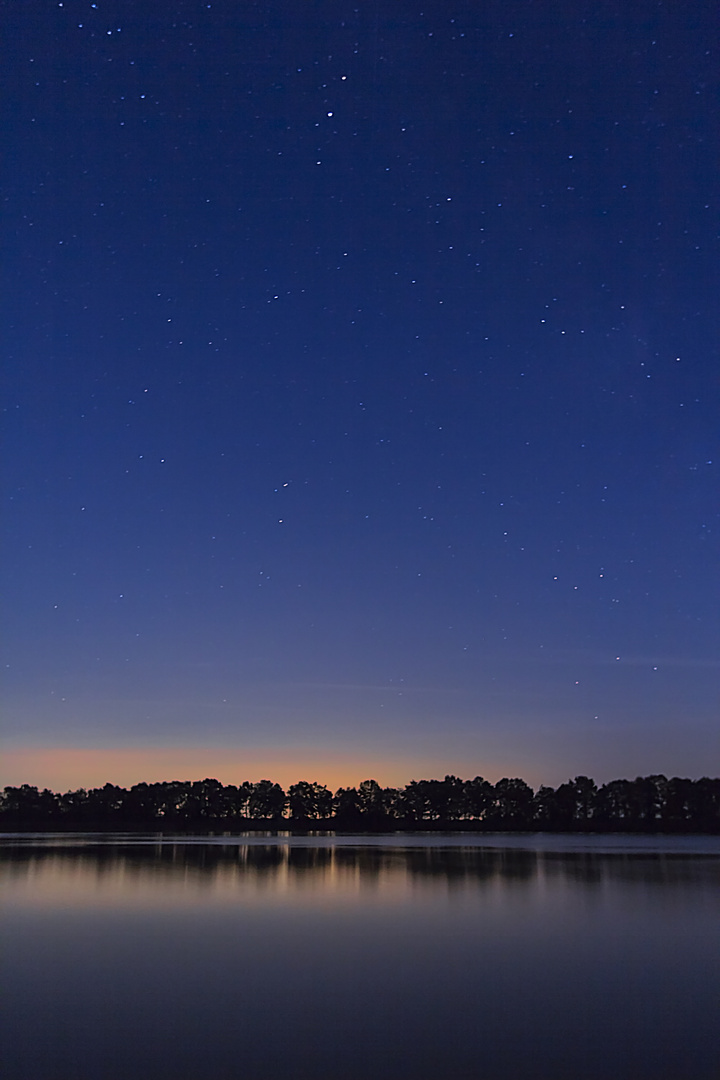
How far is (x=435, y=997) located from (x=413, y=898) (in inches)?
454

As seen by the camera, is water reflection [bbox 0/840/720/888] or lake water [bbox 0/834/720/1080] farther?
water reflection [bbox 0/840/720/888]

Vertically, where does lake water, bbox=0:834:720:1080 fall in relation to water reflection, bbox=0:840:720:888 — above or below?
above

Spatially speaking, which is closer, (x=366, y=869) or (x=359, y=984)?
(x=359, y=984)

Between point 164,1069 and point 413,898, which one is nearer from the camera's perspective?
point 164,1069

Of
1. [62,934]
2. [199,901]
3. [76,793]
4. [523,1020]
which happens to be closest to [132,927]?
[62,934]

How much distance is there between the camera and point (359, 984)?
12125mm

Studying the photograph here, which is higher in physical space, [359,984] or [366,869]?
[359,984]

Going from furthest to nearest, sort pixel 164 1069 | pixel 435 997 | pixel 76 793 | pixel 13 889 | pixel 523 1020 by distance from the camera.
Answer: pixel 76 793 < pixel 13 889 < pixel 435 997 < pixel 523 1020 < pixel 164 1069

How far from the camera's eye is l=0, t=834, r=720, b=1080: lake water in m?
8.74

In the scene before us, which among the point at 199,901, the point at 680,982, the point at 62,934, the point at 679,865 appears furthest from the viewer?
the point at 679,865

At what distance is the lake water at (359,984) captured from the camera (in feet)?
28.7

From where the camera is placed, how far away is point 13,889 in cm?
2353

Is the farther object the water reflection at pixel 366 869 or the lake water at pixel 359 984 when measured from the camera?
the water reflection at pixel 366 869

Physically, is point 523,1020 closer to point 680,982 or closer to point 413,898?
point 680,982
